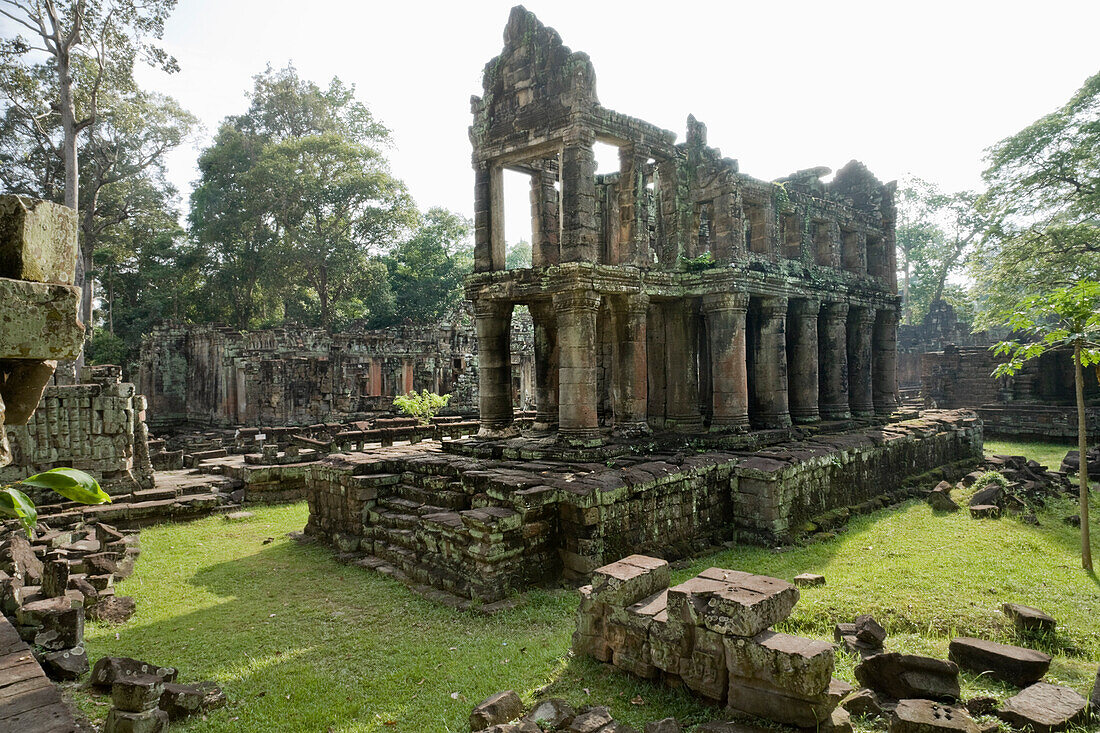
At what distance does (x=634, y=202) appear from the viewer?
428 inches

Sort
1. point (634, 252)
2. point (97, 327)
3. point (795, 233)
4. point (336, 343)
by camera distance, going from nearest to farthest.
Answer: point (634, 252) → point (795, 233) → point (336, 343) → point (97, 327)

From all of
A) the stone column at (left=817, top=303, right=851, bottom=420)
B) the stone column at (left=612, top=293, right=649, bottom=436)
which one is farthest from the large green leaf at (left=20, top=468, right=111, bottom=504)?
the stone column at (left=817, top=303, right=851, bottom=420)

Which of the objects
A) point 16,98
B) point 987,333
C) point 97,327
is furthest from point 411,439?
point 987,333

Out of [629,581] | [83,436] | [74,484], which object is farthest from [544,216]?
[74,484]

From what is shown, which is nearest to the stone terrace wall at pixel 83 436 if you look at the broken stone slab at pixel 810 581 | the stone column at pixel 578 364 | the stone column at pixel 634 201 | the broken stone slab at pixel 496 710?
the stone column at pixel 578 364

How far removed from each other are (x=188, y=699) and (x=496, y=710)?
7.59 ft

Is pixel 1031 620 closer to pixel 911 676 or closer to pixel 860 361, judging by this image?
pixel 911 676

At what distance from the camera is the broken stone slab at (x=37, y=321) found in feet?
8.50

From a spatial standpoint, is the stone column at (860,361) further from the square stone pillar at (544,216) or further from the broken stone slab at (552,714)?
the broken stone slab at (552,714)

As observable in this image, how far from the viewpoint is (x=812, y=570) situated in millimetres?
7512

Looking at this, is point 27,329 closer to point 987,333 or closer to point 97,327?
point 97,327

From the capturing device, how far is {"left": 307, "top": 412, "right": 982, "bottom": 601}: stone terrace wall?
283 inches

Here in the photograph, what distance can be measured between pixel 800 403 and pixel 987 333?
3114cm

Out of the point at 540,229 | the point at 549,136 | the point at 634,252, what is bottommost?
the point at 634,252
